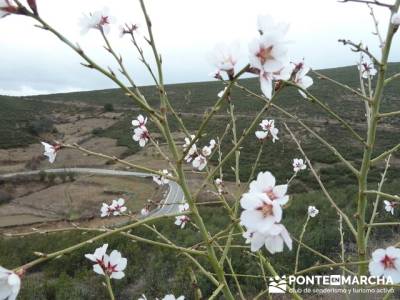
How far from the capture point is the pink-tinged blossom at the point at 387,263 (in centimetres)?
154

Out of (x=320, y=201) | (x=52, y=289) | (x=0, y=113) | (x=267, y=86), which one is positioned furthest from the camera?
(x=0, y=113)

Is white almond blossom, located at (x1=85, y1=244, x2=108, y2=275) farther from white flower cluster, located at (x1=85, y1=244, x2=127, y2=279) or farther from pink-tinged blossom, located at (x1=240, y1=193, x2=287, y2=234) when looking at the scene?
pink-tinged blossom, located at (x1=240, y1=193, x2=287, y2=234)

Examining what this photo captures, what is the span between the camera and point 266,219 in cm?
116

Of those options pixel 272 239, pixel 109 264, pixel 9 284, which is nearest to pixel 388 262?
pixel 272 239

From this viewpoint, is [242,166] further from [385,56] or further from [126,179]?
[385,56]

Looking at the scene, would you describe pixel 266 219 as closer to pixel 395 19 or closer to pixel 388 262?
pixel 388 262

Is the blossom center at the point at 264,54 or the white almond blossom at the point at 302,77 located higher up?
the blossom center at the point at 264,54

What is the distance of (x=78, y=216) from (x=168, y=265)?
11.9 m

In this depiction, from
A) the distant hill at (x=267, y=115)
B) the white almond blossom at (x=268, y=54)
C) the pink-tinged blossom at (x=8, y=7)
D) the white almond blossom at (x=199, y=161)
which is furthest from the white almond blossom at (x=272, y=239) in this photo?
the distant hill at (x=267, y=115)

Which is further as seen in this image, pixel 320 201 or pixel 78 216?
pixel 78 216

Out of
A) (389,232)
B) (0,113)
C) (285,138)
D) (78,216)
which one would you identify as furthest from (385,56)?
(0,113)

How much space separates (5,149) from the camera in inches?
1462

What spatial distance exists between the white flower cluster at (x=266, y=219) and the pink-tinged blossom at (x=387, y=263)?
1.81 feet

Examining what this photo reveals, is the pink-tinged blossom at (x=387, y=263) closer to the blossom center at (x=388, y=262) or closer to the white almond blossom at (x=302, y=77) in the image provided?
the blossom center at (x=388, y=262)
